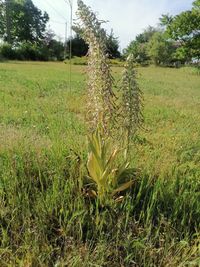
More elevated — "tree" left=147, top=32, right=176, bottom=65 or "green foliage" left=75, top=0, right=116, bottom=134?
"tree" left=147, top=32, right=176, bottom=65

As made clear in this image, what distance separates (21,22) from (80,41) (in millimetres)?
62110

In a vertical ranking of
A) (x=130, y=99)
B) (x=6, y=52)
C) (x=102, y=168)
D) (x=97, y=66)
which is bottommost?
(x=102, y=168)

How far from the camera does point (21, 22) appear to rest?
60.3 metres

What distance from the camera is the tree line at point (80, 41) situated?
455 cm

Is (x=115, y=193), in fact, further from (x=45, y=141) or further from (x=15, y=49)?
(x=15, y=49)

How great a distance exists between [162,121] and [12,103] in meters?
3.28

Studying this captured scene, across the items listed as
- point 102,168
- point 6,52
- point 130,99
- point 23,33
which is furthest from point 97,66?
point 23,33

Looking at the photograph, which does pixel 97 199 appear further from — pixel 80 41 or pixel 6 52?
pixel 6 52

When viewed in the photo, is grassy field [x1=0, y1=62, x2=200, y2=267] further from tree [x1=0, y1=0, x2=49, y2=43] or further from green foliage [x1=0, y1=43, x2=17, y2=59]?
tree [x1=0, y1=0, x2=49, y2=43]

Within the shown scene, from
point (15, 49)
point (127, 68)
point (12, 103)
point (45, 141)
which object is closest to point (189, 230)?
point (127, 68)

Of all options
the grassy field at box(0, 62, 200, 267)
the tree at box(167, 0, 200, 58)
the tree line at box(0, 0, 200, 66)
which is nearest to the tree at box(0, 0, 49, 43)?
the tree line at box(0, 0, 200, 66)

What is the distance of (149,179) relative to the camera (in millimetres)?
3031

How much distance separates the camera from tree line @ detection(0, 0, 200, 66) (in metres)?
4.55

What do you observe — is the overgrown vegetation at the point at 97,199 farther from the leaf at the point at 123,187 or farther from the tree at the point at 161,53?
the tree at the point at 161,53
